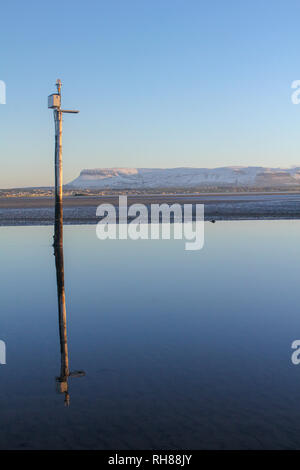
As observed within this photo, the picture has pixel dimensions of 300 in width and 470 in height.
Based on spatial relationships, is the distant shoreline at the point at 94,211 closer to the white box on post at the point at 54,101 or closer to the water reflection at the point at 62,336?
the white box on post at the point at 54,101

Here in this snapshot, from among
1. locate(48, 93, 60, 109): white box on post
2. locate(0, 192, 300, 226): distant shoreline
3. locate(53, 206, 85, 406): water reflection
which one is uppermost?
locate(48, 93, 60, 109): white box on post

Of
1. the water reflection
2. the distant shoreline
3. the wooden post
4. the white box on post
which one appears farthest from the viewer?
the distant shoreline

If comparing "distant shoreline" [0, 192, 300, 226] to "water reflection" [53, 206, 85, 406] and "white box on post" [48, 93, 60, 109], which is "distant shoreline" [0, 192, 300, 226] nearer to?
"white box on post" [48, 93, 60, 109]

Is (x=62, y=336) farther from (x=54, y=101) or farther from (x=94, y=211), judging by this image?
(x=94, y=211)

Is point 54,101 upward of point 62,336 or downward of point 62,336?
upward

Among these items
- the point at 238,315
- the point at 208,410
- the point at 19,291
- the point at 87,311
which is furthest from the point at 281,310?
the point at 19,291

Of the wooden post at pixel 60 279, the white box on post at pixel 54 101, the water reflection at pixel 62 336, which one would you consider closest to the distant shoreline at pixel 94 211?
the wooden post at pixel 60 279

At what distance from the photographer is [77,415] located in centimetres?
608

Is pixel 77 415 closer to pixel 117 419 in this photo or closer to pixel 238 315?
pixel 117 419

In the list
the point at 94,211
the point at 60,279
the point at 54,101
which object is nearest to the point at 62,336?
the point at 60,279

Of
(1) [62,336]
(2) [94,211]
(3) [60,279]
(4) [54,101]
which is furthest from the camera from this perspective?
(2) [94,211]

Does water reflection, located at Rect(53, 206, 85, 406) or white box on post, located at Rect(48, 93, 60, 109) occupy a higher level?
white box on post, located at Rect(48, 93, 60, 109)

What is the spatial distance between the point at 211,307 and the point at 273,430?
5837 mm

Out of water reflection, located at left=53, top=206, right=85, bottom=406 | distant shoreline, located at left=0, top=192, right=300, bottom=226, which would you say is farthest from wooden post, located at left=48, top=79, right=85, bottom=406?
distant shoreline, located at left=0, top=192, right=300, bottom=226
